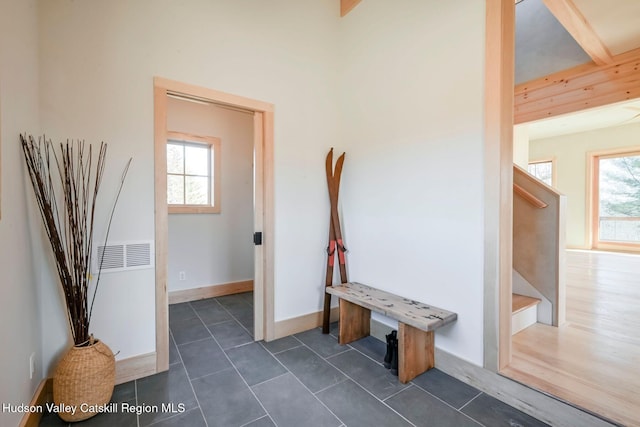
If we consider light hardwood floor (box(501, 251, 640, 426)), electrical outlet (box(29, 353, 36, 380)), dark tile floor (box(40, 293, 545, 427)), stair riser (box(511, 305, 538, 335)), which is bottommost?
dark tile floor (box(40, 293, 545, 427))

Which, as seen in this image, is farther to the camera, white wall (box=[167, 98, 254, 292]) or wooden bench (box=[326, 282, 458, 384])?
white wall (box=[167, 98, 254, 292])

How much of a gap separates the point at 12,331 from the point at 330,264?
2.17 meters

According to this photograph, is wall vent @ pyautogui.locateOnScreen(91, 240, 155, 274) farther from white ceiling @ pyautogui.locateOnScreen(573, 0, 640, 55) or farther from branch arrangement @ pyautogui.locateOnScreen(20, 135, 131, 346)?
white ceiling @ pyautogui.locateOnScreen(573, 0, 640, 55)

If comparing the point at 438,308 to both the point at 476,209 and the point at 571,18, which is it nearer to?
the point at 476,209

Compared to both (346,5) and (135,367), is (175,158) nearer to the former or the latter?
(135,367)

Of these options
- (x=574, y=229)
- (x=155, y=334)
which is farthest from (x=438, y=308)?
(x=574, y=229)

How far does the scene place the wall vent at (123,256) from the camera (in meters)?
1.94

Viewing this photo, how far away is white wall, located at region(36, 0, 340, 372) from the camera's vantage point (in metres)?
1.85

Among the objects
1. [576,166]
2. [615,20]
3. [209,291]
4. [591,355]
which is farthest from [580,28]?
[576,166]

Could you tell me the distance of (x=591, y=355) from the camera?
2.01m

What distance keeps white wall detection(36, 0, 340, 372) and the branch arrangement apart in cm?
10

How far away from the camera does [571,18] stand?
269cm

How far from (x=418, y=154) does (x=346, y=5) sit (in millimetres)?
1937

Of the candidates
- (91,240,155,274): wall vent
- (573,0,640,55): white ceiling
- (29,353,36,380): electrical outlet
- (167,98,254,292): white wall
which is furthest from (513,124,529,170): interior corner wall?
(29,353,36,380): electrical outlet
